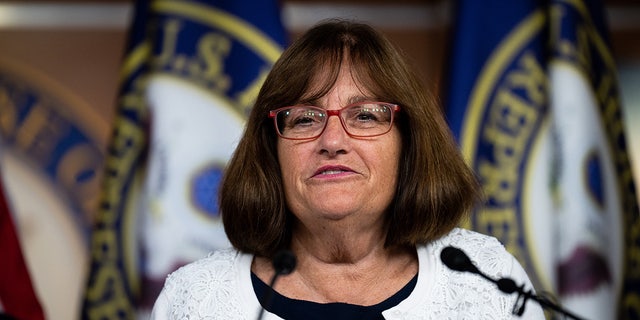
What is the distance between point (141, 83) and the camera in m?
3.61

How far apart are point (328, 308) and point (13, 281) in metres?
1.33

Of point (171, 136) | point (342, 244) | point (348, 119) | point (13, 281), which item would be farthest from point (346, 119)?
point (171, 136)

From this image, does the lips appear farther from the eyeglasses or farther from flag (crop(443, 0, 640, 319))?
flag (crop(443, 0, 640, 319))

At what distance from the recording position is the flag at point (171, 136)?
11.4 feet

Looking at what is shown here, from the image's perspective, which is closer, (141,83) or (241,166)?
(241,166)

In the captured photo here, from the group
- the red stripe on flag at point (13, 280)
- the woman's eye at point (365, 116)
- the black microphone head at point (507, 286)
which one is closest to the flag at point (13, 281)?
the red stripe on flag at point (13, 280)

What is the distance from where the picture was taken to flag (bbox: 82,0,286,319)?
3475 millimetres

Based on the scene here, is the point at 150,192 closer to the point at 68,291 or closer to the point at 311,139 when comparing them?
the point at 68,291

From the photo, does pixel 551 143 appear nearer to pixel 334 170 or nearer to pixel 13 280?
pixel 334 170

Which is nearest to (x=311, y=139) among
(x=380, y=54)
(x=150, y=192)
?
(x=380, y=54)

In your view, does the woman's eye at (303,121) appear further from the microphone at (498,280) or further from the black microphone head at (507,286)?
the black microphone head at (507,286)

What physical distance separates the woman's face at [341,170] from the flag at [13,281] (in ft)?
3.90

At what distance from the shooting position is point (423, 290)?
6.70ft

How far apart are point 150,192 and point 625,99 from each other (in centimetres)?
220
